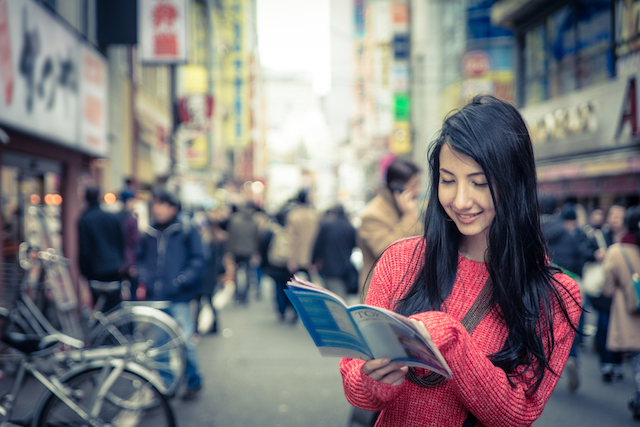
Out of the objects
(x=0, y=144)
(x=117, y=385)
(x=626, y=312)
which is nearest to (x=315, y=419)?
(x=117, y=385)

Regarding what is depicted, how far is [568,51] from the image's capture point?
16031mm

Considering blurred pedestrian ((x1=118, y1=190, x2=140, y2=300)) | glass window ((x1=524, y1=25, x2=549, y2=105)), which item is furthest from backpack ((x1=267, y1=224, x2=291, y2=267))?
glass window ((x1=524, y1=25, x2=549, y2=105))

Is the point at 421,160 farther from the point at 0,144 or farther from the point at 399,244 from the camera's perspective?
the point at 399,244

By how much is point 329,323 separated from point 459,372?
36cm

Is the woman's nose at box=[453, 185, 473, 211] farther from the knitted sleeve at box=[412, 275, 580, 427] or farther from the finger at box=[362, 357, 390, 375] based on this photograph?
the finger at box=[362, 357, 390, 375]

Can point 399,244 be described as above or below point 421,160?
below

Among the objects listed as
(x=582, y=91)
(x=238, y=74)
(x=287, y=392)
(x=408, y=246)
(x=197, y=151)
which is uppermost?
(x=238, y=74)

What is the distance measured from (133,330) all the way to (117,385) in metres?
1.67

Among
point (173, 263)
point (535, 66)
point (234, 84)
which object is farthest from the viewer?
point (234, 84)

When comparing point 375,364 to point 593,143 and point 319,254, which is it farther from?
point 593,143

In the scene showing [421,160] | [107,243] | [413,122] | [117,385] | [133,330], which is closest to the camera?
[117,385]

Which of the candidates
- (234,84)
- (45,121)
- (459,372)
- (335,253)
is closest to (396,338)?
(459,372)

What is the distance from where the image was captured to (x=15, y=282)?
378 centimetres

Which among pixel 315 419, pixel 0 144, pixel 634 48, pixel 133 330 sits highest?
pixel 634 48
